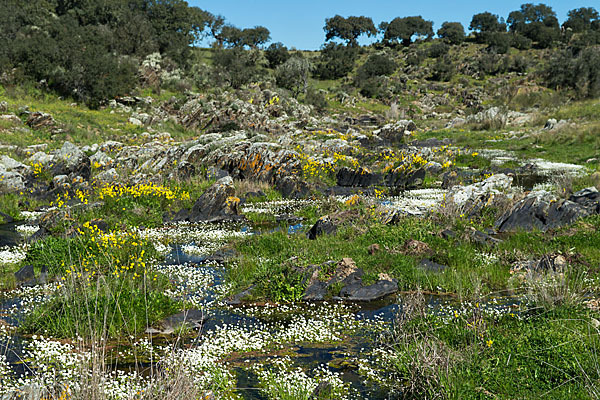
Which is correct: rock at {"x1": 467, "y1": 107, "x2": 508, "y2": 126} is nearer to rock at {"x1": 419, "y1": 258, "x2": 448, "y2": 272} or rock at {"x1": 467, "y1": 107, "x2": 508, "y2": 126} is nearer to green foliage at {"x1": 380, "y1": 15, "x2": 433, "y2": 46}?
rock at {"x1": 419, "y1": 258, "x2": 448, "y2": 272}

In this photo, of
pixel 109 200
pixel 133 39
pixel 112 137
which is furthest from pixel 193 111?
pixel 109 200

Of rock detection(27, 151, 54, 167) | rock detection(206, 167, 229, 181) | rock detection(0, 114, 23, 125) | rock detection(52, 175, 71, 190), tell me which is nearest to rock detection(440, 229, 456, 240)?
rock detection(206, 167, 229, 181)

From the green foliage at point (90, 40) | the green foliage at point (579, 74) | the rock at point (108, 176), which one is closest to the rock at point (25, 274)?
the rock at point (108, 176)

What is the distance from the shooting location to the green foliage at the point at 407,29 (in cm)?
12744

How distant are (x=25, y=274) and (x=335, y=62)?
313ft

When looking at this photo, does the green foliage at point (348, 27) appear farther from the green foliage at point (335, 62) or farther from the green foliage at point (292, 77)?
the green foliage at point (292, 77)

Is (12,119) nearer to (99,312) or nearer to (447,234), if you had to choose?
(99,312)

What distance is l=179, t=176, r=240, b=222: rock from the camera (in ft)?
69.0

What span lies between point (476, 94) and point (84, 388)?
90.9m

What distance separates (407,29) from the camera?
127250 mm

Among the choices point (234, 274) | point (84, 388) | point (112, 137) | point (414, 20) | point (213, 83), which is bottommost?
point (234, 274)

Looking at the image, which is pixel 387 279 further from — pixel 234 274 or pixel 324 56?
pixel 324 56

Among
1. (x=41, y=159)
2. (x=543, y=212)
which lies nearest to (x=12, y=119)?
(x=41, y=159)

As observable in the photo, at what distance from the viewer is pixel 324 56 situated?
10856 cm
